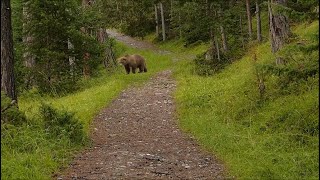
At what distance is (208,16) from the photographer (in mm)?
19312

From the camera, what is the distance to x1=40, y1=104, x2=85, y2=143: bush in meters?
8.26

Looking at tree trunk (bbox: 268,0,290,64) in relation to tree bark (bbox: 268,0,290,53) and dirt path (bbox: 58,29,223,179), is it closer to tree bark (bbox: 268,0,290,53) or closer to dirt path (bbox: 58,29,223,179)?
tree bark (bbox: 268,0,290,53)

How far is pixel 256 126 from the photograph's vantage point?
29.8ft

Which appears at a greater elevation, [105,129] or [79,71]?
[79,71]

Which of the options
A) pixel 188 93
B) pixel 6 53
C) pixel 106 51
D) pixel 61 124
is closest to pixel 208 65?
pixel 106 51

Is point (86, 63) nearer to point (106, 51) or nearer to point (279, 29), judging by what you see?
point (106, 51)

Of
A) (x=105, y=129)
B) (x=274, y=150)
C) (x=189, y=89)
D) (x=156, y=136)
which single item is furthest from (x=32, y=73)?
(x=274, y=150)

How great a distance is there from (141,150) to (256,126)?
244 cm

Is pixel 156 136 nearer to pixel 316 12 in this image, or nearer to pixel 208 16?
pixel 316 12

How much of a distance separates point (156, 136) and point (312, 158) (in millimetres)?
3648

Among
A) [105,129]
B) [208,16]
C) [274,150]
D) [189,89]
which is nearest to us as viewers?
[274,150]

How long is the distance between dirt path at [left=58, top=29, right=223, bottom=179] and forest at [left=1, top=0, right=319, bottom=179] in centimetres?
11

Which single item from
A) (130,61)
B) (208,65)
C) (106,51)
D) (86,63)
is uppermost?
(106,51)

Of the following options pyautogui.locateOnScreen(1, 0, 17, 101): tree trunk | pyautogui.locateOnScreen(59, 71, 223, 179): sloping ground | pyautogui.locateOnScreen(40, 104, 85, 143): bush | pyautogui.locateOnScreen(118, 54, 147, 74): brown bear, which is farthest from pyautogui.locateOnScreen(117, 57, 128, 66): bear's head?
pyautogui.locateOnScreen(40, 104, 85, 143): bush
